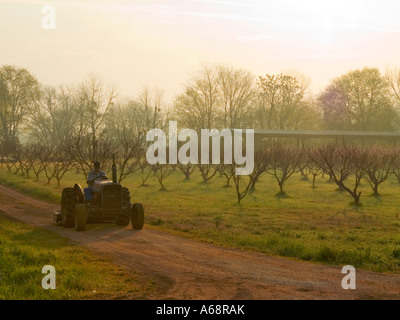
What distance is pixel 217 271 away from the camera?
11.4 m

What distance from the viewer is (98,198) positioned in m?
17.5

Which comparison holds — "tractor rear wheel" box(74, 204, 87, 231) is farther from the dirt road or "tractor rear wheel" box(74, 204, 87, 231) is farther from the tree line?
the tree line

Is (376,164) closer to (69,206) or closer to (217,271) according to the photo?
(69,206)

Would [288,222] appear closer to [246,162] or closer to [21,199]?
[21,199]

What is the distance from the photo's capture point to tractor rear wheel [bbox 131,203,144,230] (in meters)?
17.6

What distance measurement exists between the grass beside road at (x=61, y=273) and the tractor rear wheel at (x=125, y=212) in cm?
313

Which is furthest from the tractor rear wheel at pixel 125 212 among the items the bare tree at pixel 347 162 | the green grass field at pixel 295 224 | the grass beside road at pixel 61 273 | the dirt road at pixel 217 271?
the bare tree at pixel 347 162

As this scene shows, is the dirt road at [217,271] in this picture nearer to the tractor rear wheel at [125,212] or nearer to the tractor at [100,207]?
the tractor at [100,207]

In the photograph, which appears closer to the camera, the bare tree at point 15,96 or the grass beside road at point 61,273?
the grass beside road at point 61,273

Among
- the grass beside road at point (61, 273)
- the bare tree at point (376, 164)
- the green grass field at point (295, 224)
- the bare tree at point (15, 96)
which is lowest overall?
the green grass field at point (295, 224)

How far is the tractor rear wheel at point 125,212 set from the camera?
17797 millimetres

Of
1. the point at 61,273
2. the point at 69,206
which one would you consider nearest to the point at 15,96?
the point at 69,206

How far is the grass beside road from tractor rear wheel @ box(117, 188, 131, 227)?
10.3ft
